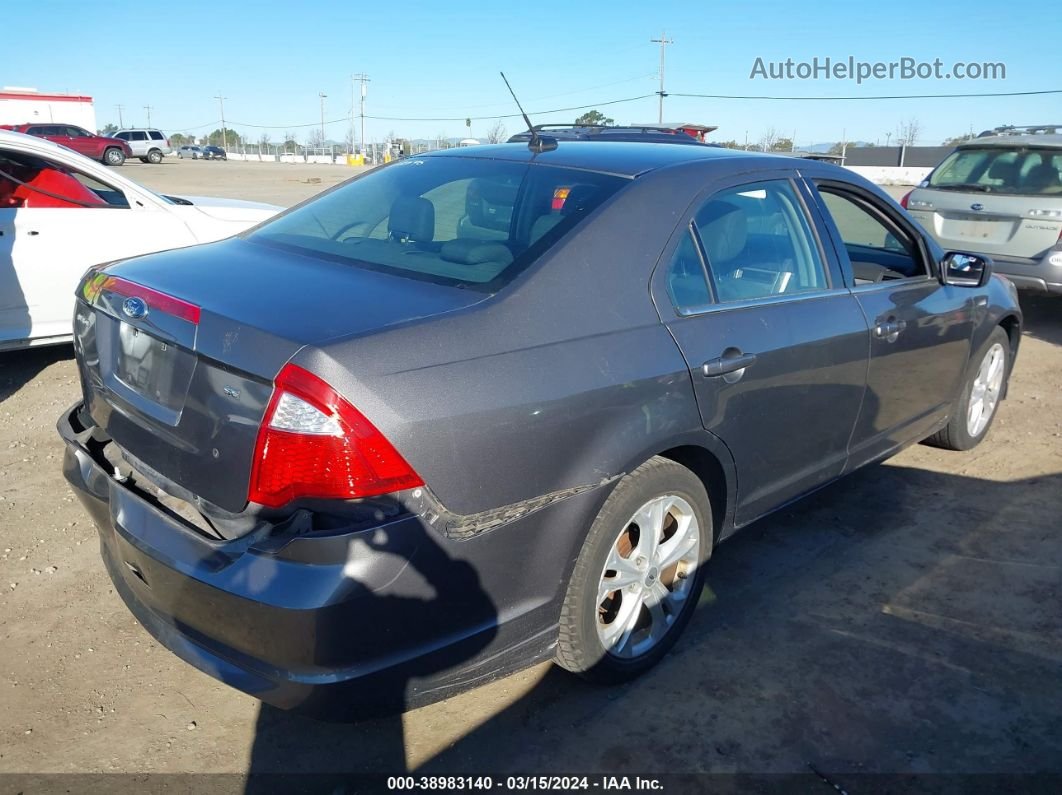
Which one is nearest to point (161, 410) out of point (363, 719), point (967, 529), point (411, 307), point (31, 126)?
point (411, 307)

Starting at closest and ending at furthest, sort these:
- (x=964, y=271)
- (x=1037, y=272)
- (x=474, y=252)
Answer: (x=474, y=252) < (x=964, y=271) < (x=1037, y=272)

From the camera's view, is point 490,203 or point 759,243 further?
point 759,243

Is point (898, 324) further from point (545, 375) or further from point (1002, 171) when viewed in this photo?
point (1002, 171)

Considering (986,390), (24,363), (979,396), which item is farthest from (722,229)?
(24,363)

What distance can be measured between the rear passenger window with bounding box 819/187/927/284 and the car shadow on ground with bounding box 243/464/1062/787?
1.22 metres

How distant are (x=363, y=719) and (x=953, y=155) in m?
8.84

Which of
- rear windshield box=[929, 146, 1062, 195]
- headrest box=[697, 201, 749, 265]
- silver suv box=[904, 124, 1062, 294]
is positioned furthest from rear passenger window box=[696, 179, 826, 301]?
rear windshield box=[929, 146, 1062, 195]

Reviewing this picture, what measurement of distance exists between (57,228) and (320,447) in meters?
4.97

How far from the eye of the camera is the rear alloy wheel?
2.53 metres

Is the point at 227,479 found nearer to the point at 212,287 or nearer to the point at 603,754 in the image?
the point at 212,287

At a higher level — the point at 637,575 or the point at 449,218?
the point at 449,218

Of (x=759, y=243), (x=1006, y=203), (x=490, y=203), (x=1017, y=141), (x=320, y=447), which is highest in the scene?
(x=1017, y=141)

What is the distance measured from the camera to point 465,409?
83.4 inches

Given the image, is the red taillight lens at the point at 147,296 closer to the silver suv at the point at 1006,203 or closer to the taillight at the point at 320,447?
the taillight at the point at 320,447
